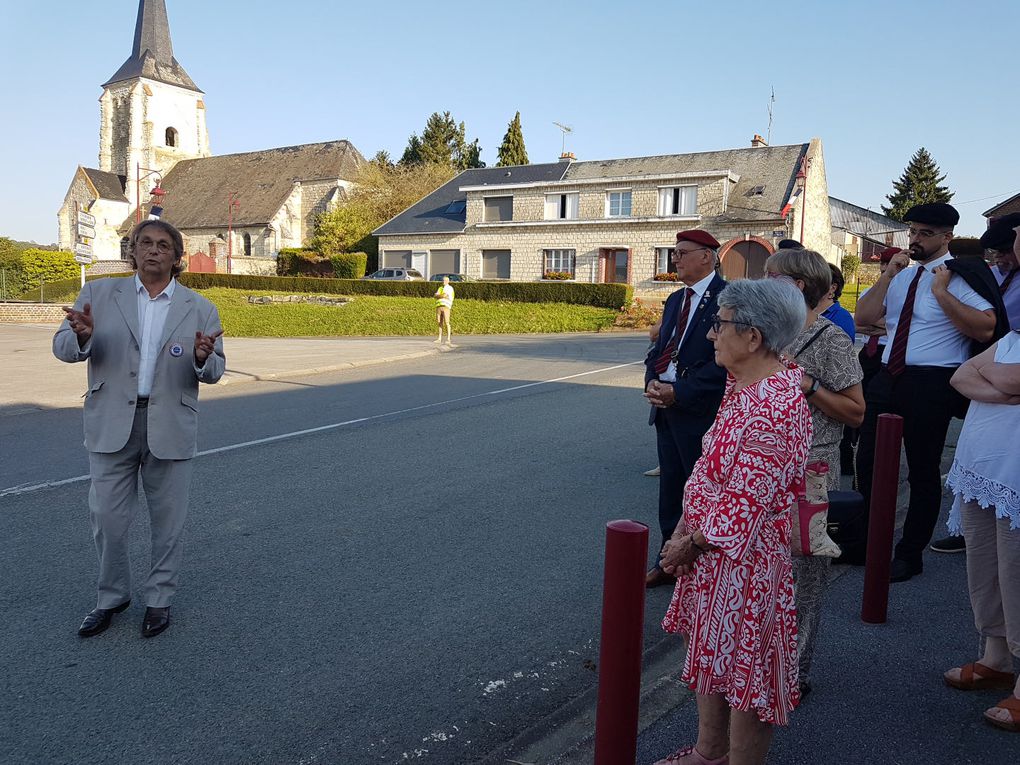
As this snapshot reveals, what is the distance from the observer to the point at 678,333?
4.41m

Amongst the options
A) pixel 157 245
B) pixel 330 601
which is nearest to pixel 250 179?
pixel 157 245

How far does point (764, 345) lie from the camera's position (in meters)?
2.46

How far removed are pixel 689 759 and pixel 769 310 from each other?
5.20 ft

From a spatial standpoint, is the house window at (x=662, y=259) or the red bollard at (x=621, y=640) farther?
the house window at (x=662, y=259)

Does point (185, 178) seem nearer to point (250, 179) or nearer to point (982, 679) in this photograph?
point (250, 179)

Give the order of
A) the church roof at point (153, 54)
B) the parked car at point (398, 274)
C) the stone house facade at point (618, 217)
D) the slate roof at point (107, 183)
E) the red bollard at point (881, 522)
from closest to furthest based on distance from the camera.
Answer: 1. the red bollard at point (881, 522)
2. the stone house facade at point (618, 217)
3. the parked car at point (398, 274)
4. the slate roof at point (107, 183)
5. the church roof at point (153, 54)

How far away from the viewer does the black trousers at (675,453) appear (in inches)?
167

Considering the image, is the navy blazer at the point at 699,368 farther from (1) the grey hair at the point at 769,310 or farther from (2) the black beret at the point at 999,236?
(2) the black beret at the point at 999,236

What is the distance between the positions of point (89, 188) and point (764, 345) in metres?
78.1

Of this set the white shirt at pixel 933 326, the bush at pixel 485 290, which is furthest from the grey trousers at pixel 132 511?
the bush at pixel 485 290

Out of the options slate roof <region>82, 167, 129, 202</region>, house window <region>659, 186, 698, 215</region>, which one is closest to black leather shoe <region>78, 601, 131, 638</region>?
house window <region>659, 186, 698, 215</region>

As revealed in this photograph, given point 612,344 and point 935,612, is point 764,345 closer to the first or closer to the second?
point 935,612

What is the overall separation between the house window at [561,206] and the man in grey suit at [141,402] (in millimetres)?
37902

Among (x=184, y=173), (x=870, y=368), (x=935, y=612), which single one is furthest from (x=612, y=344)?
(x=184, y=173)
